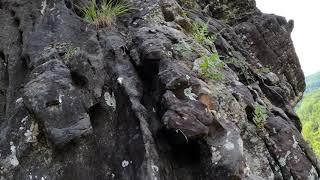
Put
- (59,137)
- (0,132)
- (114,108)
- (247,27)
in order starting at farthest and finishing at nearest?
(247,27), (114,108), (0,132), (59,137)

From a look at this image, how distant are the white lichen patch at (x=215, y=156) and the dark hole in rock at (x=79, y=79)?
2458 mm

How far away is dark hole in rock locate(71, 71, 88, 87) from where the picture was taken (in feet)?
23.1

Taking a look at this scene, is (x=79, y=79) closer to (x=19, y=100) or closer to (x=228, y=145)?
(x=19, y=100)

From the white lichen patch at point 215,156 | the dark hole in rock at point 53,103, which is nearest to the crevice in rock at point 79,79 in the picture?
the dark hole in rock at point 53,103

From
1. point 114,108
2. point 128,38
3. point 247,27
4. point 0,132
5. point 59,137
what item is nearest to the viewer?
point 59,137

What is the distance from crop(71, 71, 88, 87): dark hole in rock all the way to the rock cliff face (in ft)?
Result: 0.06

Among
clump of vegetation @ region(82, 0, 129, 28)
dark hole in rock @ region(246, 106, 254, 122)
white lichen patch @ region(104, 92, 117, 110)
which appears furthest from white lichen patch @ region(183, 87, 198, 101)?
clump of vegetation @ region(82, 0, 129, 28)

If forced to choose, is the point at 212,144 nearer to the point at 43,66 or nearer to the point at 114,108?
the point at 114,108

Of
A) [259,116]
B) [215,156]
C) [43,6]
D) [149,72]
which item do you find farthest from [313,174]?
[43,6]

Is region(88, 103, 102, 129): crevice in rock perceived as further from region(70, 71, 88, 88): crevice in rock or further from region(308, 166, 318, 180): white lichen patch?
region(308, 166, 318, 180): white lichen patch

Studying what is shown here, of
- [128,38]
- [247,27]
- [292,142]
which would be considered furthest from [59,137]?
[247,27]

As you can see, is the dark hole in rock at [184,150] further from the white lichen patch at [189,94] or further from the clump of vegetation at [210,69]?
the clump of vegetation at [210,69]

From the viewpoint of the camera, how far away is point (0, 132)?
21.2 ft

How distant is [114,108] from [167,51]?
1.47 m
